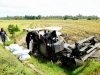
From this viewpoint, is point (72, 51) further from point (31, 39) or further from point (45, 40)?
A: point (31, 39)

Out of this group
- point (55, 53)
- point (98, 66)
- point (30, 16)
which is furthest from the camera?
point (30, 16)

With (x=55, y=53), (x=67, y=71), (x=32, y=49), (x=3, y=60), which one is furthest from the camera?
(x=32, y=49)

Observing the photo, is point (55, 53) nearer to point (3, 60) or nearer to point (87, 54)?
point (87, 54)

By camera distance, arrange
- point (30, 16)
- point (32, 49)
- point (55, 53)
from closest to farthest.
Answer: point (55, 53) → point (32, 49) → point (30, 16)

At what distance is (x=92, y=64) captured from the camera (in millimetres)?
16328

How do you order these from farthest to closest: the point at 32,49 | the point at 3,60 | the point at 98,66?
1. the point at 32,49
2. the point at 98,66
3. the point at 3,60

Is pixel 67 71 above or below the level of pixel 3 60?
below

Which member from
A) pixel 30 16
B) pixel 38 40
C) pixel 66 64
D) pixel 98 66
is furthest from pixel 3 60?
pixel 30 16

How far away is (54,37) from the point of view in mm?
19609

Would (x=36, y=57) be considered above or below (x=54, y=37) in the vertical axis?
below

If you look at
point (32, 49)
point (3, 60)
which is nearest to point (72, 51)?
point (32, 49)

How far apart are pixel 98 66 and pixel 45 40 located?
500 cm

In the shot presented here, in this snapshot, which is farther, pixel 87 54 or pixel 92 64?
pixel 87 54

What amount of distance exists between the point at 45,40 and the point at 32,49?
1.73 meters
